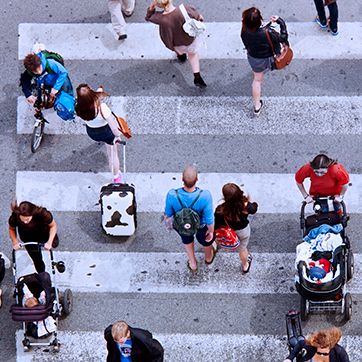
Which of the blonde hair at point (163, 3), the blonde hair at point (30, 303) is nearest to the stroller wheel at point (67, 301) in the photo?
the blonde hair at point (30, 303)

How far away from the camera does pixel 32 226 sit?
12109 millimetres

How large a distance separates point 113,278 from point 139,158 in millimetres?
1794

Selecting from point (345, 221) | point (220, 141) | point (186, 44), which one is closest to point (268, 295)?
point (345, 221)

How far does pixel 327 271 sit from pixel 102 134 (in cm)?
319

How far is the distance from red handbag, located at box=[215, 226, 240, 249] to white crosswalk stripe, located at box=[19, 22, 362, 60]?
3491 millimetres

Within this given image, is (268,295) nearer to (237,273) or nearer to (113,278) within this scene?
(237,273)

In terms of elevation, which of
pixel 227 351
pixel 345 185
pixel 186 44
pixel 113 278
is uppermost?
pixel 186 44

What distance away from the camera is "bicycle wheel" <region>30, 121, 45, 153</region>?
14125 millimetres

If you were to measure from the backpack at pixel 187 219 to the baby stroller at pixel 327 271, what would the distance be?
1224mm

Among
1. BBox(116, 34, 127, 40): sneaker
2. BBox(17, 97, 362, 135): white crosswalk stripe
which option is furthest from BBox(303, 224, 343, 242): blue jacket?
BBox(116, 34, 127, 40): sneaker

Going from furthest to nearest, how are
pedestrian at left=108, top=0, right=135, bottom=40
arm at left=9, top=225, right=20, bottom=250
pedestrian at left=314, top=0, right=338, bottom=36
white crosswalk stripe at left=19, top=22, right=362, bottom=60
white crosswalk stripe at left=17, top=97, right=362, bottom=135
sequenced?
1. white crosswalk stripe at left=19, top=22, right=362, bottom=60
2. pedestrian at left=108, top=0, right=135, bottom=40
3. pedestrian at left=314, top=0, right=338, bottom=36
4. white crosswalk stripe at left=17, top=97, right=362, bottom=135
5. arm at left=9, top=225, right=20, bottom=250

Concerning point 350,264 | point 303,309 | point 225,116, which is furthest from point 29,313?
point 225,116

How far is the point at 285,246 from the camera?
13.3 metres

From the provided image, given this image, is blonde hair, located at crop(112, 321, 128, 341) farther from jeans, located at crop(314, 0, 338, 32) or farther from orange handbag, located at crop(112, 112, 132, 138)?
jeans, located at crop(314, 0, 338, 32)
